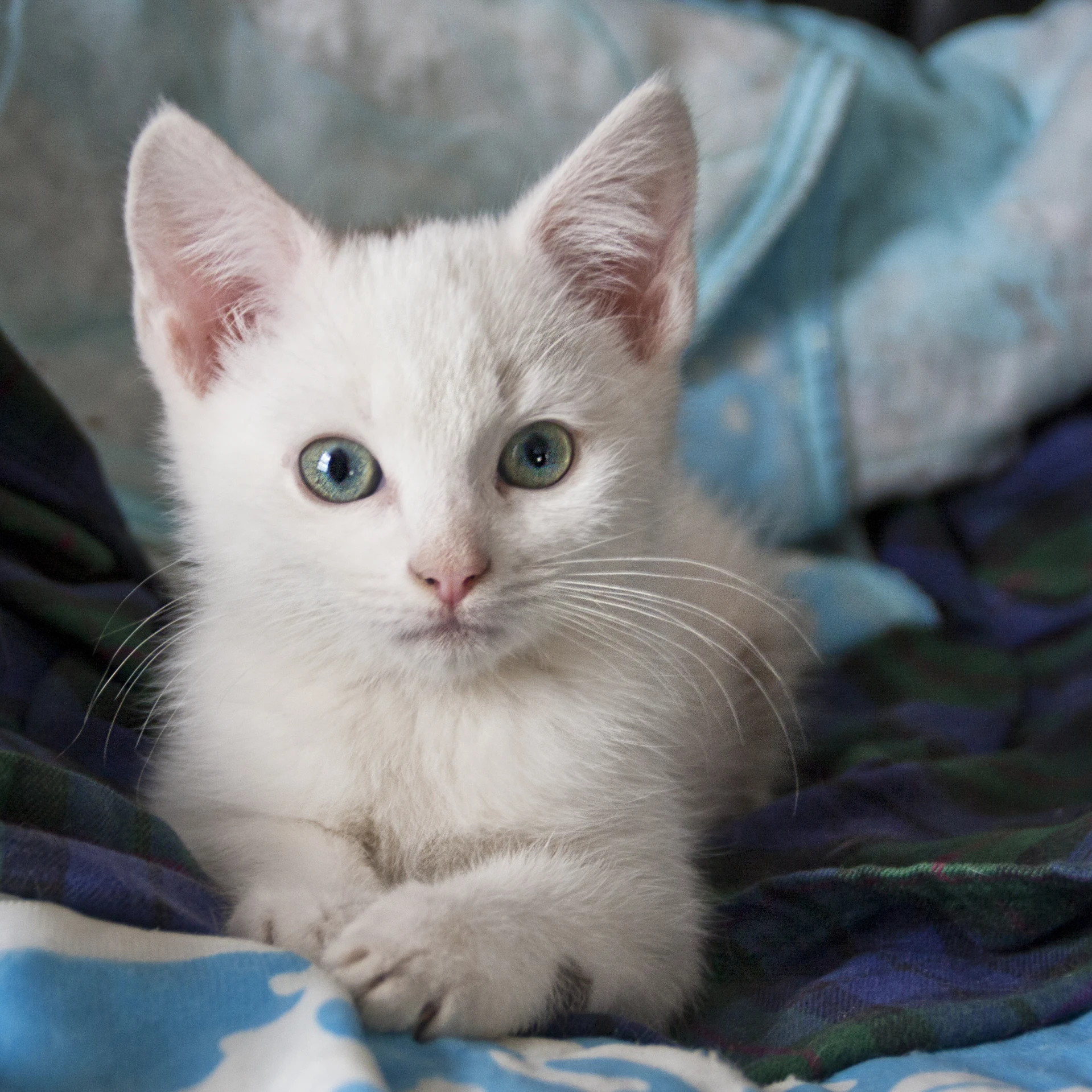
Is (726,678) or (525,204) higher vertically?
(525,204)

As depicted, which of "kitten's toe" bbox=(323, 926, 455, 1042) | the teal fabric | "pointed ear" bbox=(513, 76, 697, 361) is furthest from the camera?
the teal fabric

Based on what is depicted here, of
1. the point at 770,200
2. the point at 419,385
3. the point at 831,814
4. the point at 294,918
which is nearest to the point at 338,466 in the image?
the point at 419,385

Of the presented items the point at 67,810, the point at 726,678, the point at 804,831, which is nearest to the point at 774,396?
the point at 726,678

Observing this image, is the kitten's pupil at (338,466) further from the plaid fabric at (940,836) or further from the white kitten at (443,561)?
the plaid fabric at (940,836)

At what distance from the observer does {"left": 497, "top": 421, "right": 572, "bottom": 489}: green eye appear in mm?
993

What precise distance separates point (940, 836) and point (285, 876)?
758mm

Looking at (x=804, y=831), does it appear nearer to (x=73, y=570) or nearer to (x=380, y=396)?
(x=380, y=396)

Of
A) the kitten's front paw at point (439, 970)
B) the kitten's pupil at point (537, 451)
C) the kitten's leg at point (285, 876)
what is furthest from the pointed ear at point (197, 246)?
the kitten's front paw at point (439, 970)

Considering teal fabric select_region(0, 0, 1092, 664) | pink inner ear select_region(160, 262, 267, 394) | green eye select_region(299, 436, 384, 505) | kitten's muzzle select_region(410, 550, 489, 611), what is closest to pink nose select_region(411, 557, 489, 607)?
kitten's muzzle select_region(410, 550, 489, 611)

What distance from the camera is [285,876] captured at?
92cm

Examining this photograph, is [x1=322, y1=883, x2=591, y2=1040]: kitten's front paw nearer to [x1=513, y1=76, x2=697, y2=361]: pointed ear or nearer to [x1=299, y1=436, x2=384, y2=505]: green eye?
[x1=299, y1=436, x2=384, y2=505]: green eye

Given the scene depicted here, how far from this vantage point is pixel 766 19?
2289mm

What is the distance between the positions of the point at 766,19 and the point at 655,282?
1.44m

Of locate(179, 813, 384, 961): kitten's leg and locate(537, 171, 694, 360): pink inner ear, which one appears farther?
locate(537, 171, 694, 360): pink inner ear
